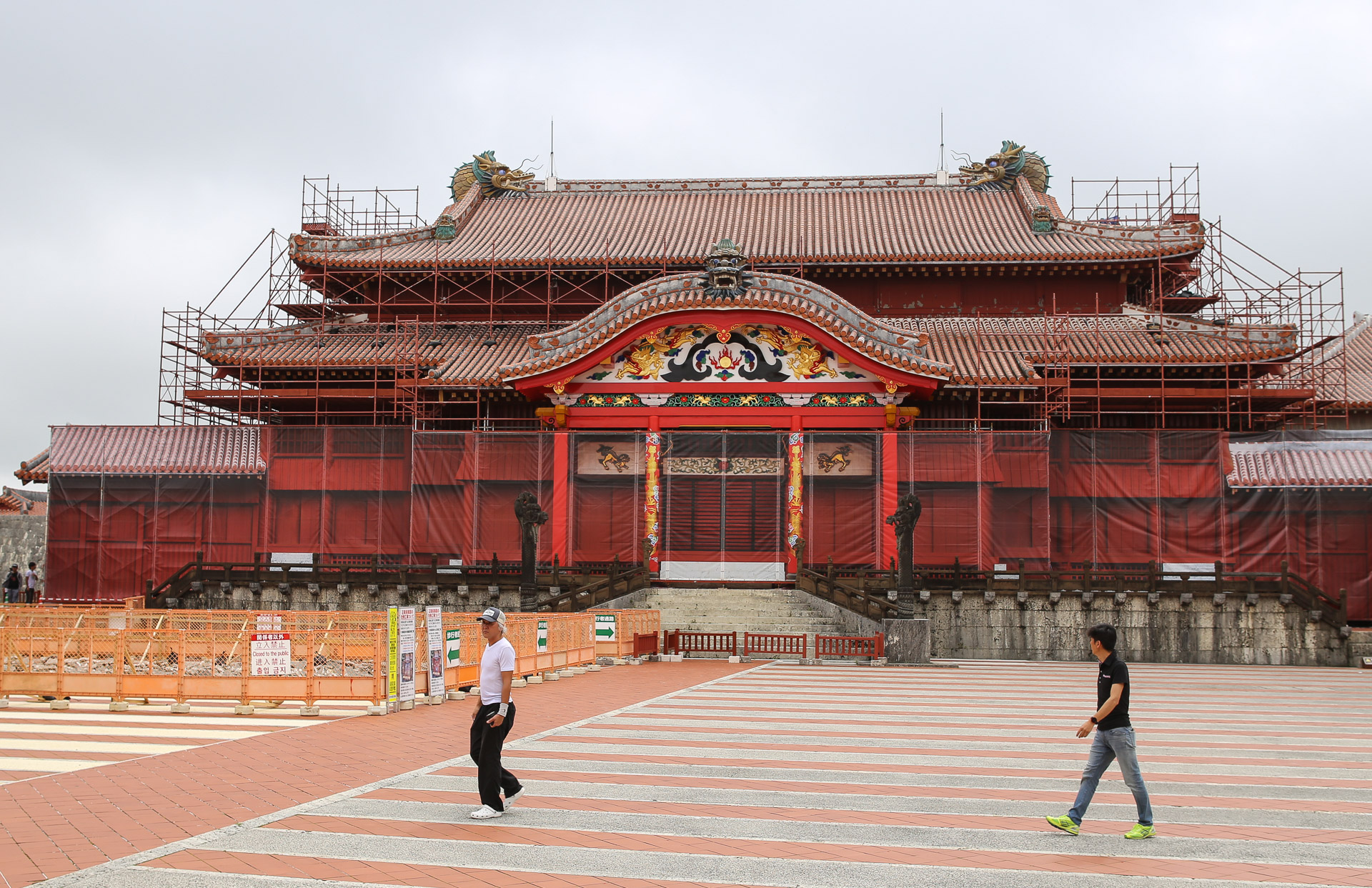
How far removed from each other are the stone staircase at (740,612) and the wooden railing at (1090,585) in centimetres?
61

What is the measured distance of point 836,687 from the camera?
1898 centimetres

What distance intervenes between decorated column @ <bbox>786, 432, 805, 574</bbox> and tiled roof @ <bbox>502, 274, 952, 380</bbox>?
2.96 metres

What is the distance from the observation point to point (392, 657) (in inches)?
610

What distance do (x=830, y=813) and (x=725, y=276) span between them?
21637mm

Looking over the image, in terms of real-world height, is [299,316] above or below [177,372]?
above

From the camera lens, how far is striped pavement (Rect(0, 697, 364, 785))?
11266mm

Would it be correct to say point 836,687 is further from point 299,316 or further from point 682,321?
point 299,316

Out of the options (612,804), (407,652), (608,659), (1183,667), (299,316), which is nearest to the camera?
(612,804)

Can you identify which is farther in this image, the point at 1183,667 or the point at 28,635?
the point at 1183,667

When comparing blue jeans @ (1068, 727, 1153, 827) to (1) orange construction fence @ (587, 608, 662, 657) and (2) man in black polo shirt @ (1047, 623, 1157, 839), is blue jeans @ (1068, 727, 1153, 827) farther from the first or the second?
(1) orange construction fence @ (587, 608, 662, 657)

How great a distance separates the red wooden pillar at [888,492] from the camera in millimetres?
29344

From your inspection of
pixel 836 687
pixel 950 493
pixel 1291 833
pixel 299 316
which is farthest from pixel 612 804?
pixel 299 316

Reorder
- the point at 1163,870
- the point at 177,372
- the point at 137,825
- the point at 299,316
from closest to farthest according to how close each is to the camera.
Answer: the point at 1163,870 → the point at 137,825 → the point at 177,372 → the point at 299,316

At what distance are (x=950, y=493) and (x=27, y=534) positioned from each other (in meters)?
33.1
